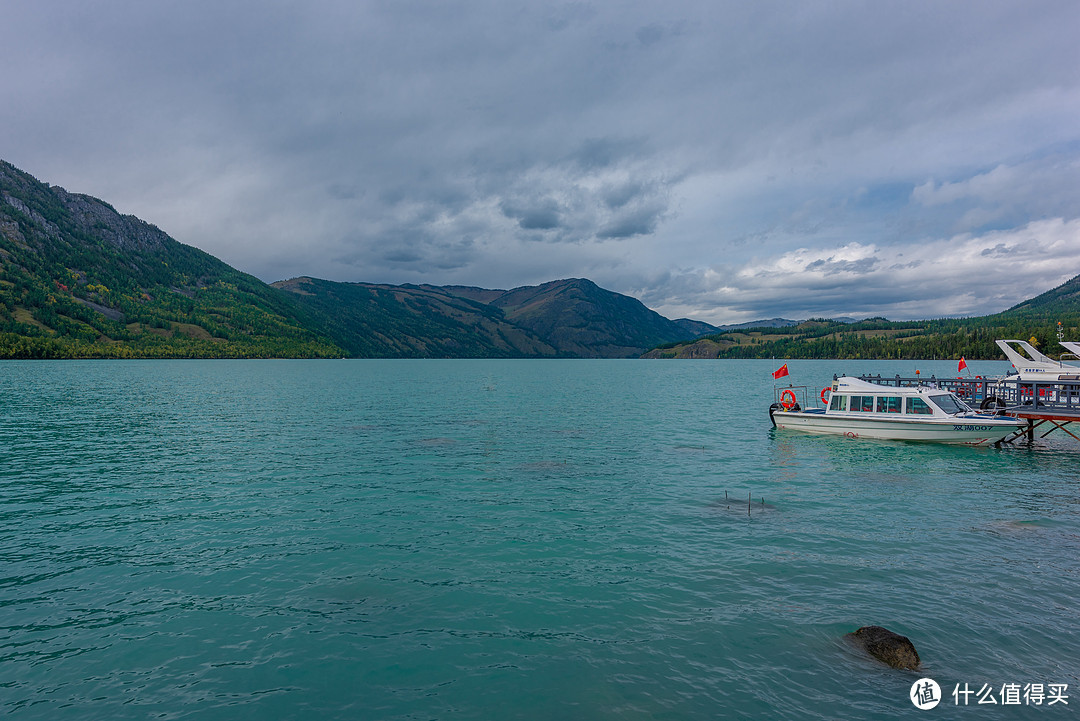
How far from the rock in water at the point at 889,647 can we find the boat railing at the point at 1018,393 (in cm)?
4637

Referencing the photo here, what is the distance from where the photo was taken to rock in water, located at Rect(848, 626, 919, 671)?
1305 cm

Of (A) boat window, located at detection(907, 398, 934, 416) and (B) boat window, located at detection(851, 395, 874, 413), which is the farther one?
(B) boat window, located at detection(851, 395, 874, 413)

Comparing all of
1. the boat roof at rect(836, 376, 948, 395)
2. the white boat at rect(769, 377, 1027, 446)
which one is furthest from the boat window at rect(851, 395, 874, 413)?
the boat roof at rect(836, 376, 948, 395)

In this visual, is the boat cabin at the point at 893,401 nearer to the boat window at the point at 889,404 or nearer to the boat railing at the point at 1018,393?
the boat window at the point at 889,404

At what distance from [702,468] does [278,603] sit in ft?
90.0

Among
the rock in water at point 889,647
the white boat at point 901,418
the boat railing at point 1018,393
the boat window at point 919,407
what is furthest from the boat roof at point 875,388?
the rock in water at point 889,647

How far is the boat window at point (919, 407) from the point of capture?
47.5 metres

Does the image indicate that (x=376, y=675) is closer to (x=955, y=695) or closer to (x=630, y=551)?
(x=630, y=551)

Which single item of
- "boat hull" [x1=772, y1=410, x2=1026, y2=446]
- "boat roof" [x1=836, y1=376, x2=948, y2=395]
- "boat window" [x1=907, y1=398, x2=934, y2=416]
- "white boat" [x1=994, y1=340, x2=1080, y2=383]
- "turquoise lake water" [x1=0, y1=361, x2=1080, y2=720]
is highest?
"white boat" [x1=994, y1=340, x2=1080, y2=383]

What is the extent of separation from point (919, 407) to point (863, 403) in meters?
4.30

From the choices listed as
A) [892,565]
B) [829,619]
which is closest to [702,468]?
[892,565]

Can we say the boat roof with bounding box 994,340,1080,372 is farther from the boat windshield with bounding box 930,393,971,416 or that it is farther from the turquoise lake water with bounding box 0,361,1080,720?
the turquoise lake water with bounding box 0,361,1080,720

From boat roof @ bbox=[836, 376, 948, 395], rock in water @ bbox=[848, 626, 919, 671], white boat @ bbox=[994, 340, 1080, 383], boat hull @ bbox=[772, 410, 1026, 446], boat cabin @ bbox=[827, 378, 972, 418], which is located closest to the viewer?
rock in water @ bbox=[848, 626, 919, 671]

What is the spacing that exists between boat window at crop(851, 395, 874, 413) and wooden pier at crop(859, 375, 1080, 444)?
9.76 m
